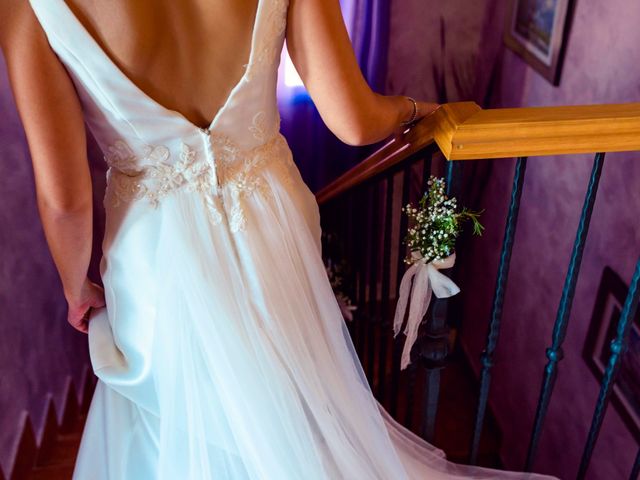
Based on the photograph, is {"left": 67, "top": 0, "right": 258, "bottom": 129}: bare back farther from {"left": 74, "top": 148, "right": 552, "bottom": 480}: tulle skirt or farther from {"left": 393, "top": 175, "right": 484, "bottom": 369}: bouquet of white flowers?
{"left": 393, "top": 175, "right": 484, "bottom": 369}: bouquet of white flowers

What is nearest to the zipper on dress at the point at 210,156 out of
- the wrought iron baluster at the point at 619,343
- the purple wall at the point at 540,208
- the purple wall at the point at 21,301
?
the wrought iron baluster at the point at 619,343

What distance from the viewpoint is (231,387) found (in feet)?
4.49

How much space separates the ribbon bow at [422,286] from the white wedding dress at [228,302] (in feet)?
0.54

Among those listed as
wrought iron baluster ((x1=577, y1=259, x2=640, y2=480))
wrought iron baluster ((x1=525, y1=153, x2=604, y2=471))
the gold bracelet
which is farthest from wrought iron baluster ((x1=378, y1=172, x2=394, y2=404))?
wrought iron baluster ((x1=577, y1=259, x2=640, y2=480))

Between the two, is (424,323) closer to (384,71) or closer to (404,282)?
(404,282)

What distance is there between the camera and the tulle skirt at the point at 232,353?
54.2 inches

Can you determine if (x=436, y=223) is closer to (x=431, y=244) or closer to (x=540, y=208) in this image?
(x=431, y=244)

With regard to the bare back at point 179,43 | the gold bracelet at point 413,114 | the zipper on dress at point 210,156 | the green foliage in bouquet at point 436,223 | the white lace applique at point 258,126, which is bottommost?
the green foliage in bouquet at point 436,223

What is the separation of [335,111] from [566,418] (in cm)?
240

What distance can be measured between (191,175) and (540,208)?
228 centimetres

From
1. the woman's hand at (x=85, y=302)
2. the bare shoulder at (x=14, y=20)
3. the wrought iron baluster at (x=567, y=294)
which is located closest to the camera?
the bare shoulder at (x=14, y=20)

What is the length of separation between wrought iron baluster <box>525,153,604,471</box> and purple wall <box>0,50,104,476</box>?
176 centimetres

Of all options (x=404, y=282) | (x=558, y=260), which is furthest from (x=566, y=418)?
(x=404, y=282)

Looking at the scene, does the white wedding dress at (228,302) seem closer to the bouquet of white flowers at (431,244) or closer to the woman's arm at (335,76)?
the woman's arm at (335,76)
